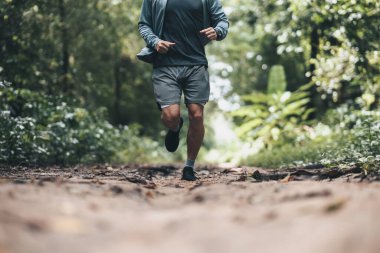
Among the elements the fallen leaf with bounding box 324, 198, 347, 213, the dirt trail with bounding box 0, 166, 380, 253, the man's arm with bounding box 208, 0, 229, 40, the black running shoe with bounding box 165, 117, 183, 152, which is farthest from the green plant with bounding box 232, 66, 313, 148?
the fallen leaf with bounding box 324, 198, 347, 213

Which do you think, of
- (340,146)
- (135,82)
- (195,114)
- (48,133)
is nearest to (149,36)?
(195,114)

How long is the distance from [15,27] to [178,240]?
8.51 meters

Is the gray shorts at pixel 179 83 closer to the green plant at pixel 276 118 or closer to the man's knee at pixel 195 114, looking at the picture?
the man's knee at pixel 195 114

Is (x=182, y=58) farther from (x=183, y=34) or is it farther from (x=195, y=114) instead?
(x=195, y=114)

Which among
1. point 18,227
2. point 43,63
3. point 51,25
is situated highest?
point 51,25

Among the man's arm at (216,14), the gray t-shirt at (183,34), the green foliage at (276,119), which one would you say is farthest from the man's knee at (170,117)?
the green foliage at (276,119)

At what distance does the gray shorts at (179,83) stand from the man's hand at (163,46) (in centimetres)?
33

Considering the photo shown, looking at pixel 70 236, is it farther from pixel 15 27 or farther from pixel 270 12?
pixel 270 12

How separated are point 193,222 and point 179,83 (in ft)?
12.5

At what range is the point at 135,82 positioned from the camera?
72.8 feet

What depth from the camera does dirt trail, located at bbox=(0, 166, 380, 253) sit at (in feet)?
7.06

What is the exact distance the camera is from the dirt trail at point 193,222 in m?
2.15

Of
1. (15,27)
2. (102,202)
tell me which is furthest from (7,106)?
(102,202)

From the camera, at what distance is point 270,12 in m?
17.4
